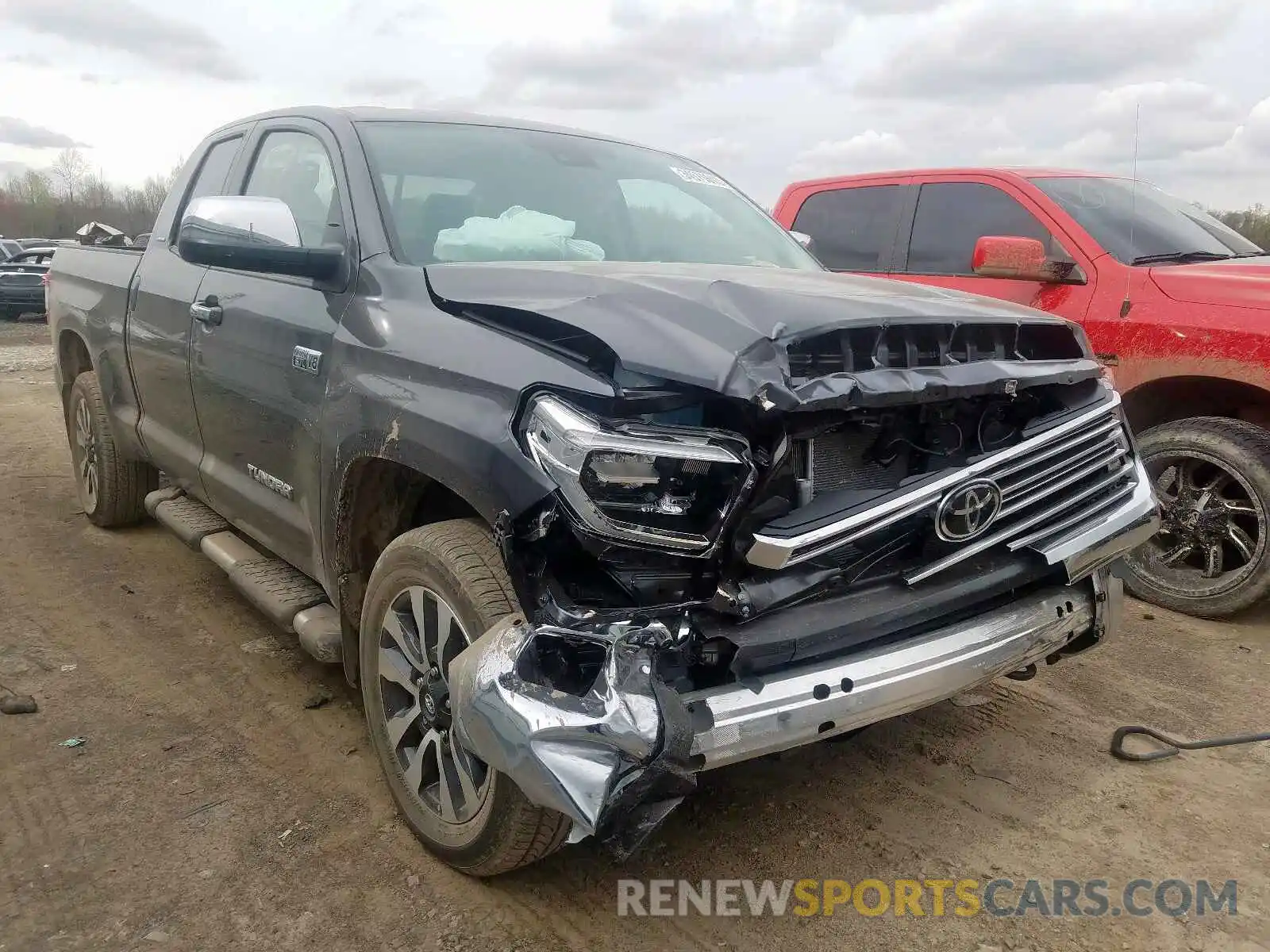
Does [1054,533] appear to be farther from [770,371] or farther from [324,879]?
[324,879]

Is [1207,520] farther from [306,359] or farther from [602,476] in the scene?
[306,359]

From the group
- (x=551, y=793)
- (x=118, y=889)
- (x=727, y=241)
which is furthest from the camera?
(x=727, y=241)

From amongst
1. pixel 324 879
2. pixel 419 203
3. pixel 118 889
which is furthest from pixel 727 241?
pixel 118 889

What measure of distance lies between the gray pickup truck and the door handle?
1 cm

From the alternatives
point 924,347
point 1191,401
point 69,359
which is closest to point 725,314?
point 924,347

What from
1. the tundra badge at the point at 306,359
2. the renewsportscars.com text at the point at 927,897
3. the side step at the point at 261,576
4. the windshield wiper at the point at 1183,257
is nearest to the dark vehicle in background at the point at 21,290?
the side step at the point at 261,576

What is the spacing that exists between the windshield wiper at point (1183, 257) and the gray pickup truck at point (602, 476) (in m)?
2.21

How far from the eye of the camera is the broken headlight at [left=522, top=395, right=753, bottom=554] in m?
1.94

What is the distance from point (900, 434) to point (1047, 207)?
322 centimetres

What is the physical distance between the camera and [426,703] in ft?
8.21

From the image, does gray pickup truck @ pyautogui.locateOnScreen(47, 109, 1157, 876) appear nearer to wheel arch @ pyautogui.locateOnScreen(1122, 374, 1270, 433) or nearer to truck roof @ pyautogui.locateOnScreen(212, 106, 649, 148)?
truck roof @ pyautogui.locateOnScreen(212, 106, 649, 148)

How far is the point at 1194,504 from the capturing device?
4281 millimetres

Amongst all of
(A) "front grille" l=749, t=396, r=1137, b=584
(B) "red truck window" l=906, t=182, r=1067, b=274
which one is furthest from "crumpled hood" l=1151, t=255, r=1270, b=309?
(A) "front grille" l=749, t=396, r=1137, b=584

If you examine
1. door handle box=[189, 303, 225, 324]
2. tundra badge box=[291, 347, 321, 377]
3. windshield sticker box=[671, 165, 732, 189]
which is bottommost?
tundra badge box=[291, 347, 321, 377]
